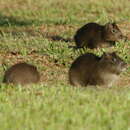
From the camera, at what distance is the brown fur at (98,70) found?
12328mm

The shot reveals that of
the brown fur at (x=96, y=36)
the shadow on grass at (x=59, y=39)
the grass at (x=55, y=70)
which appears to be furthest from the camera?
the shadow on grass at (x=59, y=39)

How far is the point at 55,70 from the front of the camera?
15.8 metres

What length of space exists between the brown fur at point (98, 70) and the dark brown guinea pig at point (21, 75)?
83 cm

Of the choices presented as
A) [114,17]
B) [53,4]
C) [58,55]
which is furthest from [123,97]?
[53,4]

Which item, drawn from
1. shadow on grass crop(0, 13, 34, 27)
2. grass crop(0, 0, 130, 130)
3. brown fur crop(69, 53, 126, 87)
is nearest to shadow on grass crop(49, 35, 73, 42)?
grass crop(0, 0, 130, 130)

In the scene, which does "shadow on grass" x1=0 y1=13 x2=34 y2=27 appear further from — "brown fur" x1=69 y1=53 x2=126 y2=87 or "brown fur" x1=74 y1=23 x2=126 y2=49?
"brown fur" x1=69 y1=53 x2=126 y2=87

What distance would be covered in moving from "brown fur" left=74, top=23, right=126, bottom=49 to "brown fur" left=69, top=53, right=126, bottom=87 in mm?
5625

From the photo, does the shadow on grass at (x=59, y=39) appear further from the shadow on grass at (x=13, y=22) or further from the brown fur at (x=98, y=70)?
the brown fur at (x=98, y=70)

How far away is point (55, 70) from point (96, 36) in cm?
301

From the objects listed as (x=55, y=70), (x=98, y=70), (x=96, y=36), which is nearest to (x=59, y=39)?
(x=96, y=36)

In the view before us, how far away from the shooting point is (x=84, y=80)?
492 inches

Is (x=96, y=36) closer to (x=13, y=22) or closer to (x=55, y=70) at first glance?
(x=55, y=70)

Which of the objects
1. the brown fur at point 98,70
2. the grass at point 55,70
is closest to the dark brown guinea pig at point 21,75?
the grass at point 55,70

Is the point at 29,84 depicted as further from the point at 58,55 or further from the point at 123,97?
the point at 58,55
